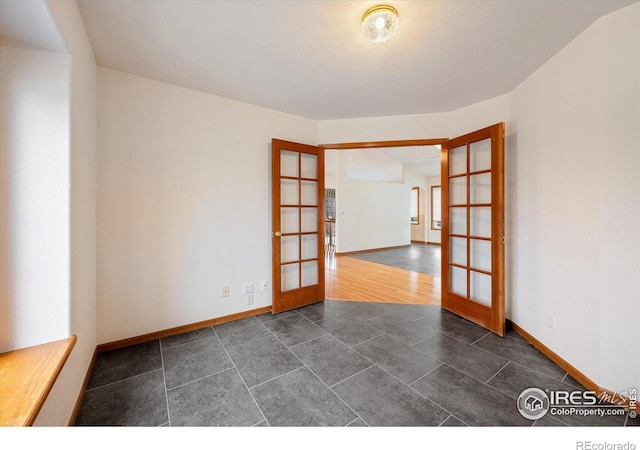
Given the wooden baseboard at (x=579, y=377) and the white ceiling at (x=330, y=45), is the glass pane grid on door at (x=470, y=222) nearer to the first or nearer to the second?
the wooden baseboard at (x=579, y=377)

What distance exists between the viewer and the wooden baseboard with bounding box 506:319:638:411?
1.52m

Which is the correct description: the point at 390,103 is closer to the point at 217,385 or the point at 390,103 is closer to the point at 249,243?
the point at 249,243

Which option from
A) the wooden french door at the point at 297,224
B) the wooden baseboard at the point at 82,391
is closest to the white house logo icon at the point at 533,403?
the wooden french door at the point at 297,224

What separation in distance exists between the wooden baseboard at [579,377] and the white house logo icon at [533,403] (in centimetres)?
32

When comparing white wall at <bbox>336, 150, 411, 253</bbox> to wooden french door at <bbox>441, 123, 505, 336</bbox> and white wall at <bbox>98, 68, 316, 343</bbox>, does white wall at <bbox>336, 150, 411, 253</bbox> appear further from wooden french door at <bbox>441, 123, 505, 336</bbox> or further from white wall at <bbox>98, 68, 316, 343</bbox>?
white wall at <bbox>98, 68, 316, 343</bbox>

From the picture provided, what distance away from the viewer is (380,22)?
1.52 m

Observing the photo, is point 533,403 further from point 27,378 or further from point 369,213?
point 369,213

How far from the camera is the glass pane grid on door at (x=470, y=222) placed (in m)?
2.70

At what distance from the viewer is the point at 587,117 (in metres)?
1.72

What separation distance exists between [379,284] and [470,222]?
1893 mm

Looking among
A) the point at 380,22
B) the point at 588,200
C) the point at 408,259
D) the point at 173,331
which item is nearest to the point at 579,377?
the point at 588,200

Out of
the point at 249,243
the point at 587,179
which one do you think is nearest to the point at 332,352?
the point at 249,243

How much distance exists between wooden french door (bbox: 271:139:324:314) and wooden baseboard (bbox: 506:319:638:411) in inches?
88.1

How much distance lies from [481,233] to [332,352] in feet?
6.76
